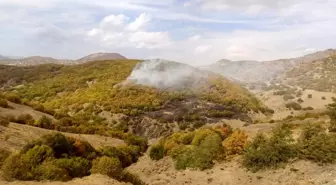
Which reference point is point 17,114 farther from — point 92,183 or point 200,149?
point 92,183

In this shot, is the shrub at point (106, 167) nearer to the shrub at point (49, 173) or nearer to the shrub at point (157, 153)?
the shrub at point (49, 173)

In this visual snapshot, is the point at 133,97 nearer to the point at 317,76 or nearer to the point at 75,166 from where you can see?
the point at 75,166

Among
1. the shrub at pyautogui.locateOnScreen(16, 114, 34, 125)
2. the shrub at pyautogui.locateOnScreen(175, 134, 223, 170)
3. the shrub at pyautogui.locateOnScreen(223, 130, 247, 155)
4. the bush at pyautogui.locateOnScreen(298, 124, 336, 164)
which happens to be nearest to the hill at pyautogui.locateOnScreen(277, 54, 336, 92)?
the shrub at pyautogui.locateOnScreen(223, 130, 247, 155)

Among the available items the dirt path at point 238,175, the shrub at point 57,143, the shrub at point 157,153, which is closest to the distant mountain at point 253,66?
the shrub at point 157,153

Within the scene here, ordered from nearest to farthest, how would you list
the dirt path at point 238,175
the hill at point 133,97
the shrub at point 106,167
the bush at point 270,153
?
the shrub at point 106,167
the dirt path at point 238,175
the bush at point 270,153
the hill at point 133,97

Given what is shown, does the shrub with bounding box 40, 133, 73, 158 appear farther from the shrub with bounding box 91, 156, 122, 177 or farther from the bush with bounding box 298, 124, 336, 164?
the bush with bounding box 298, 124, 336, 164
